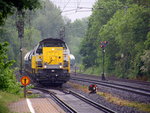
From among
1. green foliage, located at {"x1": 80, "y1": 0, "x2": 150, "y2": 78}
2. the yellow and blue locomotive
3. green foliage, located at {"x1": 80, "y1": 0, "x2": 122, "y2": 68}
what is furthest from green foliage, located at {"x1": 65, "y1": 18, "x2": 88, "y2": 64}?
Answer: the yellow and blue locomotive

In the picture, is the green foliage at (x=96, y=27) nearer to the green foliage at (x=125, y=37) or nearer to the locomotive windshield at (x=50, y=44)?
the green foliage at (x=125, y=37)

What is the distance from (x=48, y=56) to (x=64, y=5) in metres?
15.7

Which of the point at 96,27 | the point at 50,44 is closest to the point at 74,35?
the point at 96,27

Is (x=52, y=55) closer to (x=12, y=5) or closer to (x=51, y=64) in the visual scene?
(x=51, y=64)

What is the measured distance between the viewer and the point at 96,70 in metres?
60.4

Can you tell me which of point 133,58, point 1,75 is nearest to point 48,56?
point 1,75

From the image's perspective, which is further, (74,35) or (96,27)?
(74,35)

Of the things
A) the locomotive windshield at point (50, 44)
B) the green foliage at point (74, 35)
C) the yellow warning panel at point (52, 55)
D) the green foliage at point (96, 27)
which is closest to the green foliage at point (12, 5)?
the yellow warning panel at point (52, 55)

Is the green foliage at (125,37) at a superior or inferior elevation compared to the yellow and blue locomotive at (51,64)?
superior

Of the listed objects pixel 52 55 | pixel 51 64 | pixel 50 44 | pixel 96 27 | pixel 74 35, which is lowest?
pixel 51 64

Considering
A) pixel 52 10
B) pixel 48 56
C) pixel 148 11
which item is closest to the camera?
pixel 48 56

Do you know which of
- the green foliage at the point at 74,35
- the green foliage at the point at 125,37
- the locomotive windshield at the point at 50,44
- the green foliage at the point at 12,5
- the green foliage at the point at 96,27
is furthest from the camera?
the green foliage at the point at 74,35

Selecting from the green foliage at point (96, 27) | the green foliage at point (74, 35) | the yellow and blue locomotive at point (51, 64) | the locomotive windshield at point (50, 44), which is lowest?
the yellow and blue locomotive at point (51, 64)

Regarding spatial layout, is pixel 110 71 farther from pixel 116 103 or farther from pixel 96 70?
Result: pixel 116 103
